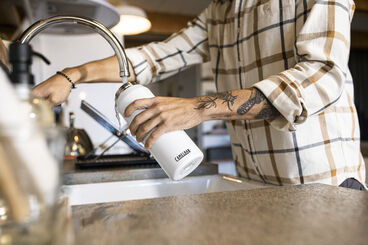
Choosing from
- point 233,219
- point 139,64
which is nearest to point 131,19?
point 139,64

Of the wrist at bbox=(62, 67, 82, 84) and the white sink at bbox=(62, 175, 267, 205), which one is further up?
the wrist at bbox=(62, 67, 82, 84)

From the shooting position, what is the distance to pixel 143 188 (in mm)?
1096

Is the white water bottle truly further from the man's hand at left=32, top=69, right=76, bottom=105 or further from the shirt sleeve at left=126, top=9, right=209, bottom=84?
the shirt sleeve at left=126, top=9, right=209, bottom=84

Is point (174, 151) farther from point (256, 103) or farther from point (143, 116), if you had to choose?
point (256, 103)

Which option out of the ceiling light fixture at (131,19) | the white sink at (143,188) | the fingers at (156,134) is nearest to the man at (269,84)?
the fingers at (156,134)

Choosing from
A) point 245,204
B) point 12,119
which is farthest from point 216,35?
point 12,119

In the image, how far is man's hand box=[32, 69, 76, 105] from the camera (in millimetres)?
805

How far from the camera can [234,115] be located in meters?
0.76

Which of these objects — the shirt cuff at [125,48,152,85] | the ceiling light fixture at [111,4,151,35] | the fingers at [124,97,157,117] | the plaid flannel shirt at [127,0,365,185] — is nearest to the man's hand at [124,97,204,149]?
the fingers at [124,97,157,117]

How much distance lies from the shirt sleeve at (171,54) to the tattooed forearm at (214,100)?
0.39 meters

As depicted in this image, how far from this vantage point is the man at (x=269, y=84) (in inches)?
29.5

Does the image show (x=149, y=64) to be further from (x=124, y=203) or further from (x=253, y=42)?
(x=124, y=203)

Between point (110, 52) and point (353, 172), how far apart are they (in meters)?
2.37

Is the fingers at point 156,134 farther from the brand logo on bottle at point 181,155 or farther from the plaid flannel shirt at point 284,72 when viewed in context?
the plaid flannel shirt at point 284,72
